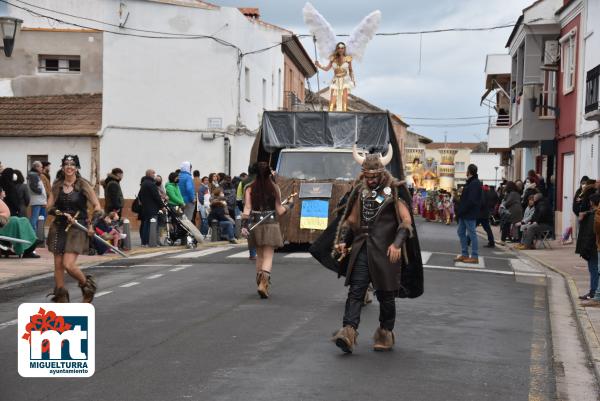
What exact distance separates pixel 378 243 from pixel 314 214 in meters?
10.7

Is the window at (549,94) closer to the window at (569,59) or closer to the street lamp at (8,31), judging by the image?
the window at (569,59)

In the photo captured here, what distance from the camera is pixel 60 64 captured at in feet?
121

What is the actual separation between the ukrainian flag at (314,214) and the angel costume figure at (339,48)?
8.51 meters

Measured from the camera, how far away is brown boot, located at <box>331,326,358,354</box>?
27.9 feet

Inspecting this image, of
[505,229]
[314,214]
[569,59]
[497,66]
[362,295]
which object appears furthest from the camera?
[497,66]

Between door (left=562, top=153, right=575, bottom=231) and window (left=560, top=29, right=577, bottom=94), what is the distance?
215cm

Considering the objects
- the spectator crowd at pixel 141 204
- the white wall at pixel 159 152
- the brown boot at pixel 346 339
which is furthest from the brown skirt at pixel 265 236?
the white wall at pixel 159 152

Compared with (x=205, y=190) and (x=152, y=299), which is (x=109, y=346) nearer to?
(x=152, y=299)

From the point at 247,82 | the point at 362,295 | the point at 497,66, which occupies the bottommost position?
the point at 362,295

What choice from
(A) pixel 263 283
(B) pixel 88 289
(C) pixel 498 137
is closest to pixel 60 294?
(B) pixel 88 289

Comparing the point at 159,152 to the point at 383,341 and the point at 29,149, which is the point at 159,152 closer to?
the point at 29,149

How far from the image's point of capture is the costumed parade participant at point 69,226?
36.8 ft

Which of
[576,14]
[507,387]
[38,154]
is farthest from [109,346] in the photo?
[38,154]

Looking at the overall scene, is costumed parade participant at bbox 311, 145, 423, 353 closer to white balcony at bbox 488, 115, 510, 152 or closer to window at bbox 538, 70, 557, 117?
window at bbox 538, 70, 557, 117
